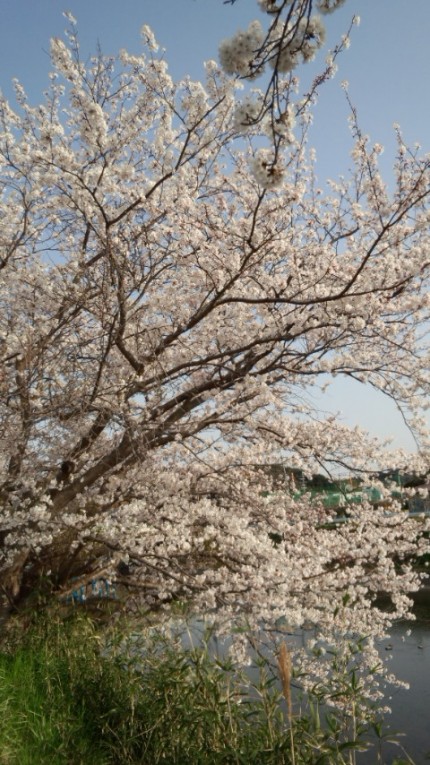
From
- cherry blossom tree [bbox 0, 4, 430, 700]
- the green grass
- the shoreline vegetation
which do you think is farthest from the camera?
cherry blossom tree [bbox 0, 4, 430, 700]

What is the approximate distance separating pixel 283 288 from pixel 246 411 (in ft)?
4.79

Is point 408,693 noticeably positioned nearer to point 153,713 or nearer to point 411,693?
point 411,693

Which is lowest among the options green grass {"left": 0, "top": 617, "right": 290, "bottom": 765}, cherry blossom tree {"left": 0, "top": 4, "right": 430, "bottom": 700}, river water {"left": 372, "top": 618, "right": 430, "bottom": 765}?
river water {"left": 372, "top": 618, "right": 430, "bottom": 765}

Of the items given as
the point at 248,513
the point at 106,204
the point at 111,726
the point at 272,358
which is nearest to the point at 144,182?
the point at 106,204

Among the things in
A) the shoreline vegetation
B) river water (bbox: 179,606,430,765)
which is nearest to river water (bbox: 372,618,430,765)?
river water (bbox: 179,606,430,765)

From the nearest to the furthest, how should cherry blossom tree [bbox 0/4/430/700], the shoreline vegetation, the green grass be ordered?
the shoreline vegetation < the green grass < cherry blossom tree [bbox 0/4/430/700]

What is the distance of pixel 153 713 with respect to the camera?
12.8 ft

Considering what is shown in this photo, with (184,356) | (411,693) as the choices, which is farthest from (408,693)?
(184,356)

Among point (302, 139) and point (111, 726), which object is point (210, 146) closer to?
point (302, 139)

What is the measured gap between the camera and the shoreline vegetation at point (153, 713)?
131 inches

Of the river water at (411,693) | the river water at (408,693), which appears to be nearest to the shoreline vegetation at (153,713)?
the river water at (408,693)

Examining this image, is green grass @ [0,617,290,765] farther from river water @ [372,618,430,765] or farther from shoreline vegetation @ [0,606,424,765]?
river water @ [372,618,430,765]

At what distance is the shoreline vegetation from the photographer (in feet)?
10.9

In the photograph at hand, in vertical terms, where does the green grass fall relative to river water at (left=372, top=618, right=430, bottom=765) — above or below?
above
